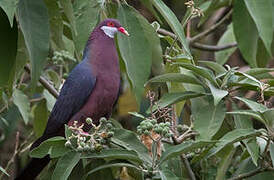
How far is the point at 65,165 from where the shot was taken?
2158mm

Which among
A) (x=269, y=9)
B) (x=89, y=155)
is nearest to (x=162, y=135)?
(x=89, y=155)

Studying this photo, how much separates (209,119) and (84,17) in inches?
24.5

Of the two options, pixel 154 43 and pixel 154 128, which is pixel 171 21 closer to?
pixel 154 43

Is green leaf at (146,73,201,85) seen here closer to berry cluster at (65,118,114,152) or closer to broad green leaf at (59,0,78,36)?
berry cluster at (65,118,114,152)

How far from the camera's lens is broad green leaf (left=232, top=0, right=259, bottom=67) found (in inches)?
102

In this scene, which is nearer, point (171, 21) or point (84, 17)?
point (171, 21)

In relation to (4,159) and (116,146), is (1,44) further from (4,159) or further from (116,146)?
(4,159)

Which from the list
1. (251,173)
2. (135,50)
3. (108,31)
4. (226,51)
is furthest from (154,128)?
(226,51)

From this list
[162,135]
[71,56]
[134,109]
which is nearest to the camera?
[162,135]

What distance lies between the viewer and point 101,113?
121 inches

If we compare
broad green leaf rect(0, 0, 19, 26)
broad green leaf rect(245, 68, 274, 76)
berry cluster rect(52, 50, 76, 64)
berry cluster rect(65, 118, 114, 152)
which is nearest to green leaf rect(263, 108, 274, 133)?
broad green leaf rect(245, 68, 274, 76)

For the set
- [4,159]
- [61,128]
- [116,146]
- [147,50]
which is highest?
[147,50]

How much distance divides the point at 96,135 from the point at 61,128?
0.96m

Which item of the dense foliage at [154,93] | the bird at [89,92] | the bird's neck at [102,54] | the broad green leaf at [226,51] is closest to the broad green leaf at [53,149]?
the dense foliage at [154,93]
